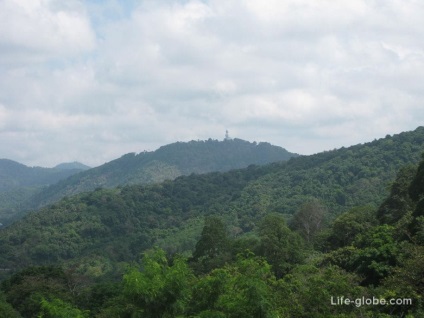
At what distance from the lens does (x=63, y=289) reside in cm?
3994

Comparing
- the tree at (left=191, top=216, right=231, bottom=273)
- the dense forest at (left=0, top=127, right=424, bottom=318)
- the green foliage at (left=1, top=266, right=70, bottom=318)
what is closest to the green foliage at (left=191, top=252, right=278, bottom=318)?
the dense forest at (left=0, top=127, right=424, bottom=318)

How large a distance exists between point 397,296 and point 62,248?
7799cm

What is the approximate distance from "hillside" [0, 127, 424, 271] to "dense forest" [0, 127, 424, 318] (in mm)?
291

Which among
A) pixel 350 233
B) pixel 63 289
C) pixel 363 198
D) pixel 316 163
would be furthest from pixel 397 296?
pixel 316 163

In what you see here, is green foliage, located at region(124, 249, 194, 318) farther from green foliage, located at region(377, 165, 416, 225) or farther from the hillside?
the hillside

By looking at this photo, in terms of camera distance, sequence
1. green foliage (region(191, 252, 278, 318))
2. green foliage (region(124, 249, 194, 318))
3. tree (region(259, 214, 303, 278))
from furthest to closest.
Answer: tree (region(259, 214, 303, 278)) < green foliage (region(124, 249, 194, 318)) < green foliage (region(191, 252, 278, 318))

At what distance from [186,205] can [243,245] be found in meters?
70.4

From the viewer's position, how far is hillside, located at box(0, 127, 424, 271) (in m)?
75.1

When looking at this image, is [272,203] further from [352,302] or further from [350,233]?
[352,302]

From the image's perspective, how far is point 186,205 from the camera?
109 m

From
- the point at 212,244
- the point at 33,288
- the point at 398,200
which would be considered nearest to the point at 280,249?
the point at 398,200

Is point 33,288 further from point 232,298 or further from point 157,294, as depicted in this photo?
point 232,298

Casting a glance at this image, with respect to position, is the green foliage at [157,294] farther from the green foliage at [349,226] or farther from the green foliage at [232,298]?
the green foliage at [349,226]

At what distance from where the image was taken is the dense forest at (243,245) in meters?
14.7
